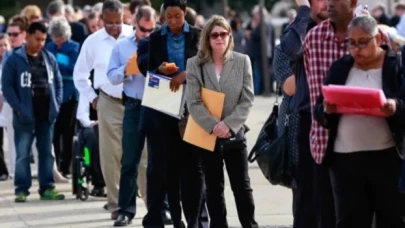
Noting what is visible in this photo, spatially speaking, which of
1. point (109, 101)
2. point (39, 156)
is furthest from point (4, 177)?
point (109, 101)

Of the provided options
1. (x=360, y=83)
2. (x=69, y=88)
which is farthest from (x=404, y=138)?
(x=69, y=88)

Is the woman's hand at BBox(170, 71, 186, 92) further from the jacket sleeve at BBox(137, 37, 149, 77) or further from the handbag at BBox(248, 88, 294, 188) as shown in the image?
the handbag at BBox(248, 88, 294, 188)

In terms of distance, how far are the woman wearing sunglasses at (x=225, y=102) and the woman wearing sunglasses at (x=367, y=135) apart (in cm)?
201

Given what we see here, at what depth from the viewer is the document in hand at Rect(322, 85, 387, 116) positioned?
7.64m

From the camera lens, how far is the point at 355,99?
7727 millimetres

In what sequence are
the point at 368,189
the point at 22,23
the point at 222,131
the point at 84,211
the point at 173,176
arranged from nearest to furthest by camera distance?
the point at 368,189 < the point at 222,131 < the point at 173,176 < the point at 84,211 < the point at 22,23

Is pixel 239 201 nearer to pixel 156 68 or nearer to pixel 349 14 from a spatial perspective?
pixel 156 68

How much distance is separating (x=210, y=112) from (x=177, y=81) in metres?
0.60

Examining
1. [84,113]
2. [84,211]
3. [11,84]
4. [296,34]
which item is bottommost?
[84,211]

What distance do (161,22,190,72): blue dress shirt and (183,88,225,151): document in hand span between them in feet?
1.95

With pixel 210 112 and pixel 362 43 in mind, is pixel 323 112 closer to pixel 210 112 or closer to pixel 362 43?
pixel 362 43

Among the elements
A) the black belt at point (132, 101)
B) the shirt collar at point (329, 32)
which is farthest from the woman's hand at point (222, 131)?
the shirt collar at point (329, 32)

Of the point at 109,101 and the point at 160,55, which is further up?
the point at 160,55

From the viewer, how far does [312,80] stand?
8.55 m
